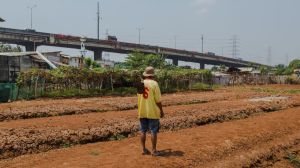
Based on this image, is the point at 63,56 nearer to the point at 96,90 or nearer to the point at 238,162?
the point at 96,90

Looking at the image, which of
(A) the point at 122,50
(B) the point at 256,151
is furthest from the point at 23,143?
(A) the point at 122,50

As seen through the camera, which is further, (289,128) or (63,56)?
(63,56)

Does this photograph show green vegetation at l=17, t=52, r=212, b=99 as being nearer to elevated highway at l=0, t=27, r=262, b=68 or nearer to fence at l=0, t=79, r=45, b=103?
fence at l=0, t=79, r=45, b=103

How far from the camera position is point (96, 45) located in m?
89.8

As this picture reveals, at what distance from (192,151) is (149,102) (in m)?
1.79

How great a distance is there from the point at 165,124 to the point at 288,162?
176 inches

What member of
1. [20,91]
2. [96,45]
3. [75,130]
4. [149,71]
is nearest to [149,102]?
[149,71]

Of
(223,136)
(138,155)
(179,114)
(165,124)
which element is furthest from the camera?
(179,114)

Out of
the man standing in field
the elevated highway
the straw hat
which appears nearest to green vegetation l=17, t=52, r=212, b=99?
the straw hat

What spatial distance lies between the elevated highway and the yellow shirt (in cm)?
6749

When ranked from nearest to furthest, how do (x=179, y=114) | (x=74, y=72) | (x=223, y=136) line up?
(x=223, y=136), (x=179, y=114), (x=74, y=72)

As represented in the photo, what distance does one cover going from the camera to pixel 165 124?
16.1 meters

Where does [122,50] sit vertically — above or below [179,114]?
above

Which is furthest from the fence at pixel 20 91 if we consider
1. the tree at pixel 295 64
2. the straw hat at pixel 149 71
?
the tree at pixel 295 64
